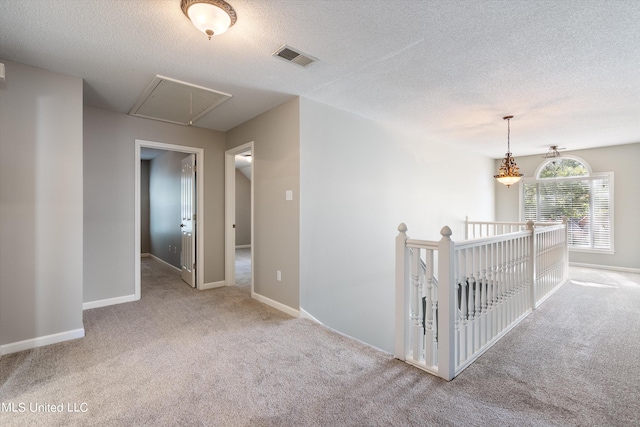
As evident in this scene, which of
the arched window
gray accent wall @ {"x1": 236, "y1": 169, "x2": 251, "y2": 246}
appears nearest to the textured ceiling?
the arched window

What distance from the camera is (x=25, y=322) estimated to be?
2531mm

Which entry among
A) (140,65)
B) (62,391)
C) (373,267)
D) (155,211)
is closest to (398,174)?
(373,267)

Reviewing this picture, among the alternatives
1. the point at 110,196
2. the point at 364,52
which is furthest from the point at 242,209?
the point at 364,52

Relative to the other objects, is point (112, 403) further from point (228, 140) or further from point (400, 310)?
point (228, 140)

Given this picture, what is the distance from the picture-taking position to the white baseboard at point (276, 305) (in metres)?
3.36

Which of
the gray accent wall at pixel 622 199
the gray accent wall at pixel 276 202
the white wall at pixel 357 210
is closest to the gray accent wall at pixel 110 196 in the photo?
the gray accent wall at pixel 276 202

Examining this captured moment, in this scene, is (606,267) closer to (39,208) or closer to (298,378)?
(298,378)

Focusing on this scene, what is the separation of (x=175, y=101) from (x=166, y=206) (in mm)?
3533

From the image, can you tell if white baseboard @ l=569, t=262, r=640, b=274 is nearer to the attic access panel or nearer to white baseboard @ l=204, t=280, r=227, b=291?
white baseboard @ l=204, t=280, r=227, b=291

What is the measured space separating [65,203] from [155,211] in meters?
4.52

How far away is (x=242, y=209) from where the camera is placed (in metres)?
9.91

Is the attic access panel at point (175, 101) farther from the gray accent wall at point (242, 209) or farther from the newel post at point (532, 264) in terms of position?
the gray accent wall at point (242, 209)

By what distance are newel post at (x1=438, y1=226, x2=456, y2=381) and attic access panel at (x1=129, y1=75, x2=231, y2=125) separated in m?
2.71

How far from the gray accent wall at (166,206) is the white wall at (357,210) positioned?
329 cm
